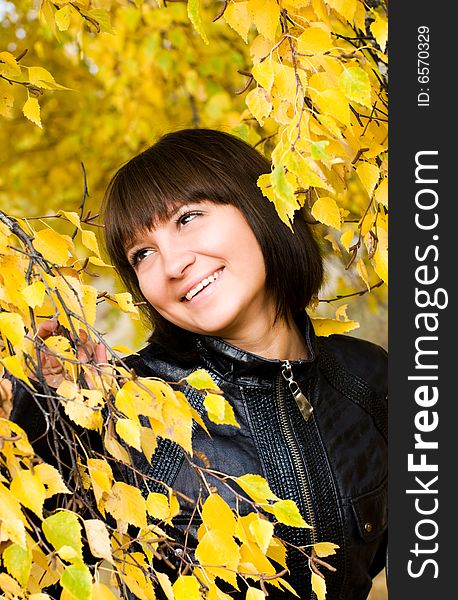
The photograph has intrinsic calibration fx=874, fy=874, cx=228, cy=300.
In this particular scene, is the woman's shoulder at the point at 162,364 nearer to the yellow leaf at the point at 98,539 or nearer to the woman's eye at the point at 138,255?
the woman's eye at the point at 138,255

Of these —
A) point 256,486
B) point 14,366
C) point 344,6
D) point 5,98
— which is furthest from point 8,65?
point 256,486

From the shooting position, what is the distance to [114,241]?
149 centimetres

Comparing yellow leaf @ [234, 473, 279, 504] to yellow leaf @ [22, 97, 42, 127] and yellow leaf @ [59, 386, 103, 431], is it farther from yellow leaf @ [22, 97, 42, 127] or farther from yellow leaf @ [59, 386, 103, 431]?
yellow leaf @ [22, 97, 42, 127]

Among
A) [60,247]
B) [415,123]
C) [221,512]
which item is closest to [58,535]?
[221,512]

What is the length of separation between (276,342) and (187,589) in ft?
2.19

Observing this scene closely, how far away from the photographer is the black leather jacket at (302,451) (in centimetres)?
143

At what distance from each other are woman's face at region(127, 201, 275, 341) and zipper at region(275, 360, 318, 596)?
123 millimetres

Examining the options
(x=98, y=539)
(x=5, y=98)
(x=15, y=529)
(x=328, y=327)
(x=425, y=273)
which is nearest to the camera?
(x=15, y=529)

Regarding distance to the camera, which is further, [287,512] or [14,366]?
[287,512]

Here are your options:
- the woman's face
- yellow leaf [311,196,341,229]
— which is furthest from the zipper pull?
yellow leaf [311,196,341,229]

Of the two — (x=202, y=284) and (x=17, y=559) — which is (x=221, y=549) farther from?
(x=202, y=284)

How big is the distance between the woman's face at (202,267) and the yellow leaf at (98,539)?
1.76 feet

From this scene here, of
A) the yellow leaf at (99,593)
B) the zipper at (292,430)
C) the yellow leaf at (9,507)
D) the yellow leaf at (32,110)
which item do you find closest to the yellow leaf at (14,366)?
the yellow leaf at (9,507)

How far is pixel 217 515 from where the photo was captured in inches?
39.2
